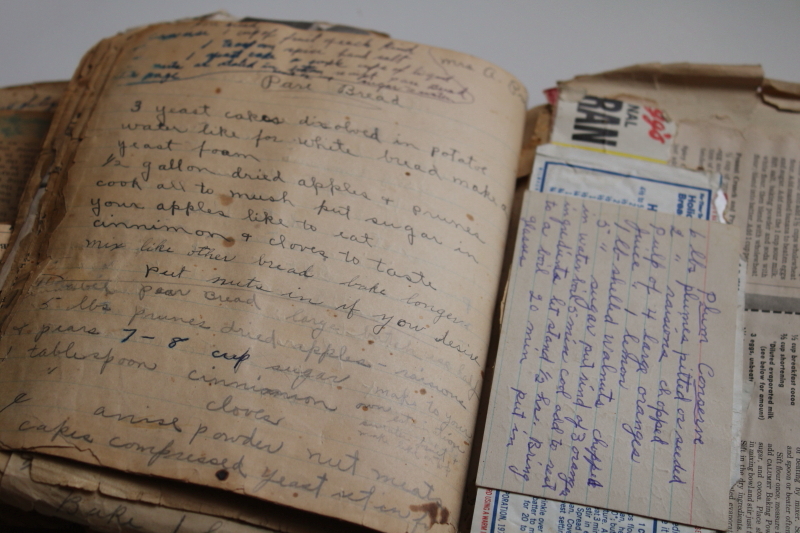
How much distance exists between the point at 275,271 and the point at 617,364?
34 cm

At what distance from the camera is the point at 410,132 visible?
0.57 metres

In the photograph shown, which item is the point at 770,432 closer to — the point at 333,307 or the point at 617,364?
the point at 617,364

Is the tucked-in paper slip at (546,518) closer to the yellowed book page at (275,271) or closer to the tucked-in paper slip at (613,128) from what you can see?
the yellowed book page at (275,271)

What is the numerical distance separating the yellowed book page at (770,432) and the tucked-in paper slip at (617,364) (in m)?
0.05

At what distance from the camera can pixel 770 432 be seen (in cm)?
55

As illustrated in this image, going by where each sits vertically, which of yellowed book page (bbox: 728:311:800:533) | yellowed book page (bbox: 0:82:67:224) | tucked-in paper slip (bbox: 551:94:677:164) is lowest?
yellowed book page (bbox: 728:311:800:533)

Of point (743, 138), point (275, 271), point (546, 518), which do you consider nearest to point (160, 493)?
point (275, 271)

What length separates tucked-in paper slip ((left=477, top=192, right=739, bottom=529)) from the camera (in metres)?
0.50

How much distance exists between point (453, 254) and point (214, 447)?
0.27 metres

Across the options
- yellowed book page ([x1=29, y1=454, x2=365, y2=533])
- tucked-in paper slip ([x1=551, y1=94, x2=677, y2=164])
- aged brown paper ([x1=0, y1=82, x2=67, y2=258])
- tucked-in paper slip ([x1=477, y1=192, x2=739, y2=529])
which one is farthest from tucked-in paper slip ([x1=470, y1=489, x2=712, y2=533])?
aged brown paper ([x1=0, y1=82, x2=67, y2=258])

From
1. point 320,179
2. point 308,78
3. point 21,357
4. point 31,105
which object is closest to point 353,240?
point 320,179

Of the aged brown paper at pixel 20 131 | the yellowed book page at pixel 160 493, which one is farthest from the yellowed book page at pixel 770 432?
the aged brown paper at pixel 20 131

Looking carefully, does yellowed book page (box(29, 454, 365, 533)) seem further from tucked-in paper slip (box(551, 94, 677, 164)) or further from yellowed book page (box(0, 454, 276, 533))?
tucked-in paper slip (box(551, 94, 677, 164))

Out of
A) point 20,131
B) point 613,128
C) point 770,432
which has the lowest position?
point 770,432
